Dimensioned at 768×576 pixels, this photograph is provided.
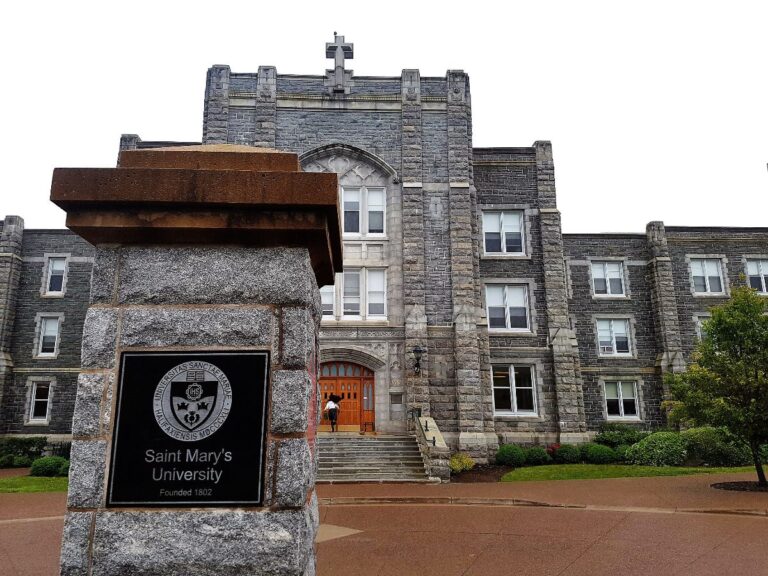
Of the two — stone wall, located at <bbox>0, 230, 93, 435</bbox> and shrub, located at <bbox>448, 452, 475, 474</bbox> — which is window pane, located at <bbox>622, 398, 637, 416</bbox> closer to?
shrub, located at <bbox>448, 452, 475, 474</bbox>

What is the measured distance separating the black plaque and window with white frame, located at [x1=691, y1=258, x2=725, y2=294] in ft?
102

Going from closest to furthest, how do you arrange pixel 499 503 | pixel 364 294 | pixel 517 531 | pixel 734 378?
pixel 517 531 → pixel 499 503 → pixel 734 378 → pixel 364 294

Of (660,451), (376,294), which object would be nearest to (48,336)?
(376,294)

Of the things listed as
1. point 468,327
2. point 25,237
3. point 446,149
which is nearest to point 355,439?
point 468,327

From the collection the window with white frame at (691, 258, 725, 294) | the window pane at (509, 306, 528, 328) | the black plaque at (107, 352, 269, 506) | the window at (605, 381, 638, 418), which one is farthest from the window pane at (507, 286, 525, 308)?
the black plaque at (107, 352, 269, 506)

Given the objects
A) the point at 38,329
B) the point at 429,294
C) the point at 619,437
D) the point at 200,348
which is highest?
the point at 429,294

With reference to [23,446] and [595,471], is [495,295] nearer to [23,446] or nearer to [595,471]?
[595,471]

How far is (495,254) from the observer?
981 inches

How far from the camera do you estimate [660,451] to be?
20.2 meters

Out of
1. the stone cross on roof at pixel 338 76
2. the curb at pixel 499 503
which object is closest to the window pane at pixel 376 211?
the stone cross on roof at pixel 338 76

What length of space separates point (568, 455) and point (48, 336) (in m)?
25.7

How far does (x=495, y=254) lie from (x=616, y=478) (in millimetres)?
11177

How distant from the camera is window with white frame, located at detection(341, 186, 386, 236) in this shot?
897 inches

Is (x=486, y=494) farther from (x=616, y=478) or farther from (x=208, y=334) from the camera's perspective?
(x=208, y=334)
